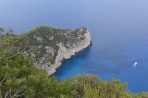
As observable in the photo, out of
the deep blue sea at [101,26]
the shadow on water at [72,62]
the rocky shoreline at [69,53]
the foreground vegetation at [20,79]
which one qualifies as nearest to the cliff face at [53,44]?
the rocky shoreline at [69,53]

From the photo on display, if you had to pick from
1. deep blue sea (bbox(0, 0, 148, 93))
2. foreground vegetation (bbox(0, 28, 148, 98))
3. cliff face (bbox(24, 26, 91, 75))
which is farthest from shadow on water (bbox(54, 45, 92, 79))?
foreground vegetation (bbox(0, 28, 148, 98))

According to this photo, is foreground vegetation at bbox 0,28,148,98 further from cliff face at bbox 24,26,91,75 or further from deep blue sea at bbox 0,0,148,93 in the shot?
cliff face at bbox 24,26,91,75

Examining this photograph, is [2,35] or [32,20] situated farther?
[32,20]

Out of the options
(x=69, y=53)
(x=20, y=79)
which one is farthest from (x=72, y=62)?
(x=20, y=79)

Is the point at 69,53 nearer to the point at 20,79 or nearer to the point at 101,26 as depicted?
the point at 101,26

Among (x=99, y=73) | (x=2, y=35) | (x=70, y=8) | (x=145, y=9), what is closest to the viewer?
(x=2, y=35)

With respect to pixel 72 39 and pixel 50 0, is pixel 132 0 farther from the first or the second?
pixel 72 39

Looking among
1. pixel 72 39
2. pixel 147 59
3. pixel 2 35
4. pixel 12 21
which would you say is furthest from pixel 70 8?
pixel 2 35
